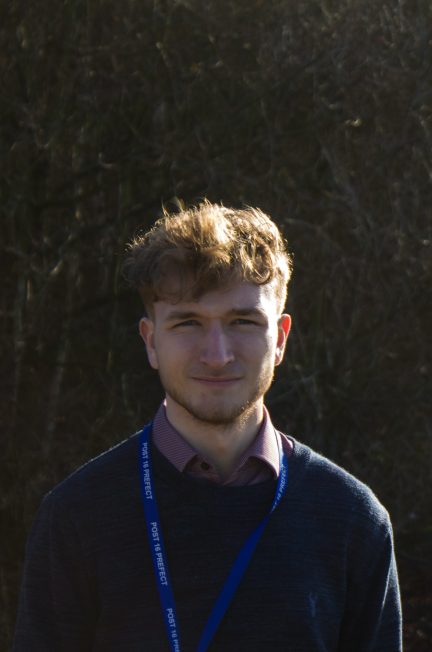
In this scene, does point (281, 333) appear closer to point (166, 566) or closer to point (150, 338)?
point (150, 338)

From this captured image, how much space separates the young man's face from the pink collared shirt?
0.08 metres

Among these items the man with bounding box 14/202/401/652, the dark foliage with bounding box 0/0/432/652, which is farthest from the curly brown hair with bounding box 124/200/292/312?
the dark foliage with bounding box 0/0/432/652

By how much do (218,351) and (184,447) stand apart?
0.24 metres

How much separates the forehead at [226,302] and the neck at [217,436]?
0.23 meters

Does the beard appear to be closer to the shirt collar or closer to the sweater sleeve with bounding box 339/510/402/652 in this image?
the shirt collar

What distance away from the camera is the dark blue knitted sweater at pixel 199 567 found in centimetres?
260

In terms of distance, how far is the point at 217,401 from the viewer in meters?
2.72

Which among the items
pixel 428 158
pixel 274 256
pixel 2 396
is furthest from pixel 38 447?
pixel 274 256

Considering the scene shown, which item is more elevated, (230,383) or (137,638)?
(230,383)

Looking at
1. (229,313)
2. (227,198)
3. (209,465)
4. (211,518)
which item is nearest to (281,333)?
(229,313)

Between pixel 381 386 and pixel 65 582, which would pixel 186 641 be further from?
pixel 381 386

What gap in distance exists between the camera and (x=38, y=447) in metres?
6.22

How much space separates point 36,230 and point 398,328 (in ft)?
6.95

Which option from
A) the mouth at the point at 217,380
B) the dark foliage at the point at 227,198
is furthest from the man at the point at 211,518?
the dark foliage at the point at 227,198
